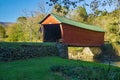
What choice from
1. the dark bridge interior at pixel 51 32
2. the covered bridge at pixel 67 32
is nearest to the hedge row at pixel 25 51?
the covered bridge at pixel 67 32

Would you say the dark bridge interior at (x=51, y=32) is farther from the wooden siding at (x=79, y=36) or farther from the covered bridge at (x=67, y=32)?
the wooden siding at (x=79, y=36)

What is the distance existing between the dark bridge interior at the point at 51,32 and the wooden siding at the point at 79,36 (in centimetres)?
226

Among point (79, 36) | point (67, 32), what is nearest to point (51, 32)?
point (79, 36)

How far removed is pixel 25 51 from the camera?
70.6 ft

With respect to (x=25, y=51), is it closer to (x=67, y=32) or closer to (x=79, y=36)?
(x=67, y=32)

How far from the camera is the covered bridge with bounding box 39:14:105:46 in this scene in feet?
103

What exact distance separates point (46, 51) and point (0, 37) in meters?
29.7

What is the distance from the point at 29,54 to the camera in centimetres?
2212

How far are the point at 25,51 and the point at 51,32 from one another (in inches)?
560

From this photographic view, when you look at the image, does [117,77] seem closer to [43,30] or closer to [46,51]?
[46,51]

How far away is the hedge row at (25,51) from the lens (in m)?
19.1

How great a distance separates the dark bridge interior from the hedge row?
285 inches

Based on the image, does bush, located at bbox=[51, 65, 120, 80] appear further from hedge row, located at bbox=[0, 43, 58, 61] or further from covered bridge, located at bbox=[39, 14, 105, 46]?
covered bridge, located at bbox=[39, 14, 105, 46]

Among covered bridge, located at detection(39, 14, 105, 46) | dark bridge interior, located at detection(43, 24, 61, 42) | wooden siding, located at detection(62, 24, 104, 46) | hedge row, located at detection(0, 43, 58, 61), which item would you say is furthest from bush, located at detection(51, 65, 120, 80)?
dark bridge interior, located at detection(43, 24, 61, 42)
